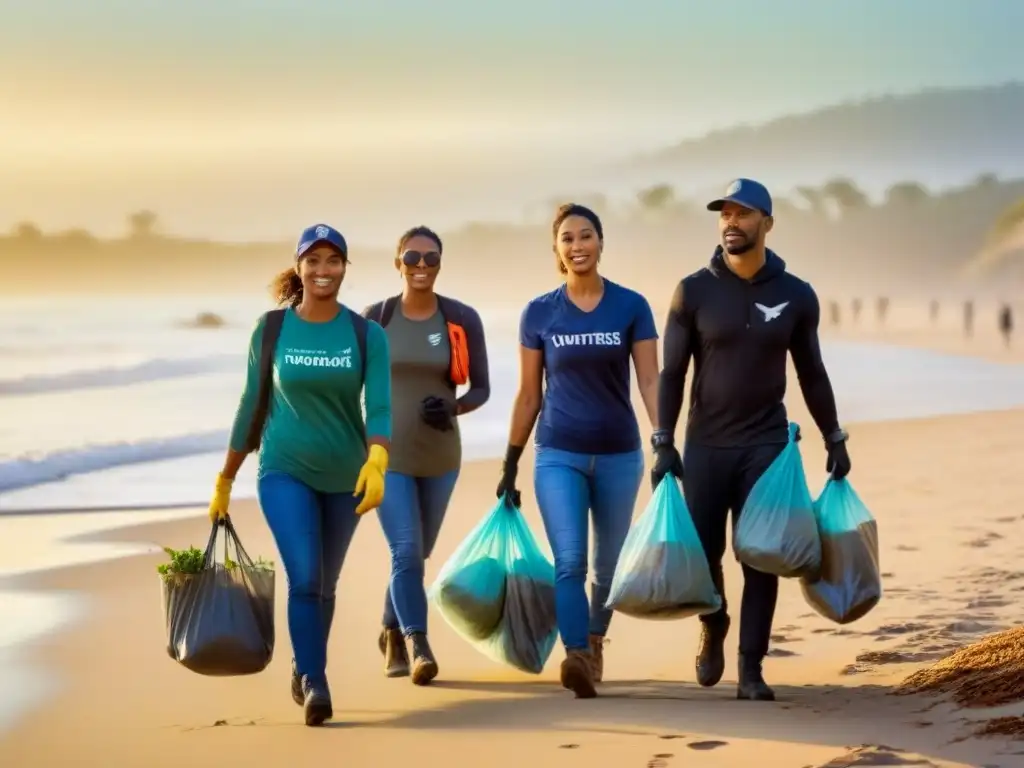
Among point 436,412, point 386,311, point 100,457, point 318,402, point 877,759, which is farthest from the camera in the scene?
point 100,457

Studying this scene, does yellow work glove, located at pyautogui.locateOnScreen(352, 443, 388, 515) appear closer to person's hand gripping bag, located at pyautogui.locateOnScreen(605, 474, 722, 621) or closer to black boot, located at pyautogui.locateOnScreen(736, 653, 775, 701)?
person's hand gripping bag, located at pyautogui.locateOnScreen(605, 474, 722, 621)

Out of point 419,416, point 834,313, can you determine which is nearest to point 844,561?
point 419,416

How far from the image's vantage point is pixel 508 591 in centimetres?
706

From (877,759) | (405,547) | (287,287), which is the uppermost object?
(287,287)

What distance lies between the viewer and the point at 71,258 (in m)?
83.9

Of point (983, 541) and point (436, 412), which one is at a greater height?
point (436, 412)

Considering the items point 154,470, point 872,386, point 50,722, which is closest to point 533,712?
point 50,722

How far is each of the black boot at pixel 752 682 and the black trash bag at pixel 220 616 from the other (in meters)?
1.61

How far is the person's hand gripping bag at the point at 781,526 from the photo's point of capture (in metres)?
6.38

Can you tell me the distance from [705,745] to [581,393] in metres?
1.68

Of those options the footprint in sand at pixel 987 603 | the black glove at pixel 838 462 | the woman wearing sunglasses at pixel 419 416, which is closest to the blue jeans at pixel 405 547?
the woman wearing sunglasses at pixel 419 416

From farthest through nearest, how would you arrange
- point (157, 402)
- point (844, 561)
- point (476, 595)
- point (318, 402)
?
point (157, 402), point (476, 595), point (844, 561), point (318, 402)

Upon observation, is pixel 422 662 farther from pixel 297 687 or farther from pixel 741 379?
pixel 741 379

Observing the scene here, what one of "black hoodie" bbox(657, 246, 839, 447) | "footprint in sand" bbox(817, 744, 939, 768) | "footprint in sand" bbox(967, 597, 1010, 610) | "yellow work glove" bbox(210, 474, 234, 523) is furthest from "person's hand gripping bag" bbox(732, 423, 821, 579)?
"footprint in sand" bbox(967, 597, 1010, 610)
